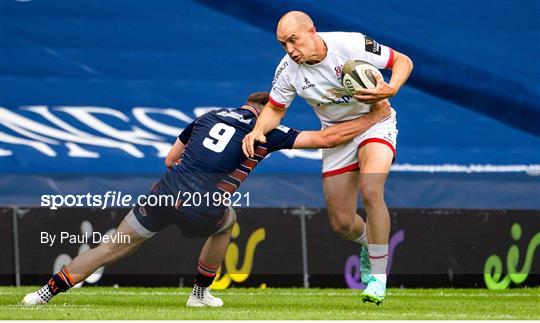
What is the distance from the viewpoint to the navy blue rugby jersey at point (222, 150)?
8547 millimetres

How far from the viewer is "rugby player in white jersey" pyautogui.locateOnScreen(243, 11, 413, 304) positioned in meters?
8.39

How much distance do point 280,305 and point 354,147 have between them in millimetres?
1260

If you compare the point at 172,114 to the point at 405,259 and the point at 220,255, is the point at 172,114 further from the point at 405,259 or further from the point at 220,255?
the point at 220,255

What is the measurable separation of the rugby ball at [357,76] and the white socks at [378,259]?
3.49 feet

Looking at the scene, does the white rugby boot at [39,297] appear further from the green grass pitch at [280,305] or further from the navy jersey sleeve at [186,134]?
the navy jersey sleeve at [186,134]

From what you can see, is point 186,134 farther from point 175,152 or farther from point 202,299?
point 202,299

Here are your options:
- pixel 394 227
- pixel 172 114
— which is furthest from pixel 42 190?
pixel 394 227

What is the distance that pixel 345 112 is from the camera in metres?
8.96

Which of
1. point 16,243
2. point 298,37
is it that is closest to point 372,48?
point 298,37

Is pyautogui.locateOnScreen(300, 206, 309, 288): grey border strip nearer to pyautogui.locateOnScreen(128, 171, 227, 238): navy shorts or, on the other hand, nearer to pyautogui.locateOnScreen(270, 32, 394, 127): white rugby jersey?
pyautogui.locateOnScreen(270, 32, 394, 127): white rugby jersey

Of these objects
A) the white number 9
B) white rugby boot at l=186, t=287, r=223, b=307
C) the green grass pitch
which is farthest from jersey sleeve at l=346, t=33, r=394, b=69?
white rugby boot at l=186, t=287, r=223, b=307

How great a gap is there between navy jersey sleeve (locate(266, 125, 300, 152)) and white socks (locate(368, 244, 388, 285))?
2.96 ft

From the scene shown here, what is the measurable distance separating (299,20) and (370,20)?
4455mm

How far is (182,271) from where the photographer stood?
1123cm
